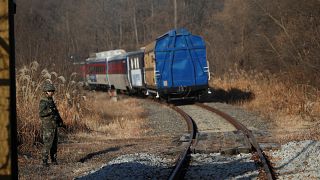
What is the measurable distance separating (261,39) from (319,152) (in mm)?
21513

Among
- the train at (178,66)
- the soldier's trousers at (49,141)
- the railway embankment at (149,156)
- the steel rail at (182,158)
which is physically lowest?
the railway embankment at (149,156)

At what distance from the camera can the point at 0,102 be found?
504 cm

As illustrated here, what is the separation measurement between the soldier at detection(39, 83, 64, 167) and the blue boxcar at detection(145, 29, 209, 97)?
14211mm

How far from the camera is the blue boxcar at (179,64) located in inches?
978

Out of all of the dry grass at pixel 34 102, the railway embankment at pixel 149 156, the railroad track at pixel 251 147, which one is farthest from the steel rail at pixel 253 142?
the dry grass at pixel 34 102

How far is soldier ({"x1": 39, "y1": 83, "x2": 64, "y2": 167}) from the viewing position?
10383mm

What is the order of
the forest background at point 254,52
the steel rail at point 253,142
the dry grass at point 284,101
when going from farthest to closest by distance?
the forest background at point 254,52 → the dry grass at point 284,101 → the steel rail at point 253,142

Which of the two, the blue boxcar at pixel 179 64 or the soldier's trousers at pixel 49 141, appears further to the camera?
the blue boxcar at pixel 179 64

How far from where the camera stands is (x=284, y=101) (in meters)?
21.3

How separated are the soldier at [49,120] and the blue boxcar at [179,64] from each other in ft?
46.6

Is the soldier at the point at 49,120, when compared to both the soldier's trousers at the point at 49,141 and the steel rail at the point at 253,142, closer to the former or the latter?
the soldier's trousers at the point at 49,141

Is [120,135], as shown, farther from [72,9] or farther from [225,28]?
[72,9]

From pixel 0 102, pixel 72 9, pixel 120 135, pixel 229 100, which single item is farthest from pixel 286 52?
pixel 72 9

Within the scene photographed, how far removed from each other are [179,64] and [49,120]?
49.3 feet
